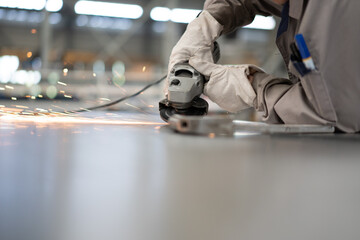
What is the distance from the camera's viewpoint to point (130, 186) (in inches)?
12.7

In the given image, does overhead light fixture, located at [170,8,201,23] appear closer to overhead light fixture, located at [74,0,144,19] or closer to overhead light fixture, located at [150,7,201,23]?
overhead light fixture, located at [150,7,201,23]

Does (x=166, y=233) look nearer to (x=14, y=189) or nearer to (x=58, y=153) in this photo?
(x=14, y=189)

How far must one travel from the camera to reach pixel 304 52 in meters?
0.72

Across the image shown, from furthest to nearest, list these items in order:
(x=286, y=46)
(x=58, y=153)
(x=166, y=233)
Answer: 1. (x=286, y=46)
2. (x=58, y=153)
3. (x=166, y=233)

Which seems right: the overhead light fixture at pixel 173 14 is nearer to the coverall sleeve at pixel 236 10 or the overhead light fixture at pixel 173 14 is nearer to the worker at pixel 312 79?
the coverall sleeve at pixel 236 10

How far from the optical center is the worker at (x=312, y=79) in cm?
74

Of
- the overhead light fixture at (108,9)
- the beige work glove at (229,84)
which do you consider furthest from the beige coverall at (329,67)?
the overhead light fixture at (108,9)

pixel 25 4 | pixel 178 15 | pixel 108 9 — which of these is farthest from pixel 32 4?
pixel 178 15

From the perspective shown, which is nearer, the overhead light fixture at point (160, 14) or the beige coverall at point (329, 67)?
the beige coverall at point (329, 67)

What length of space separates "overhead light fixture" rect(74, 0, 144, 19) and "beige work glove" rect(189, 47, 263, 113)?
5.13m

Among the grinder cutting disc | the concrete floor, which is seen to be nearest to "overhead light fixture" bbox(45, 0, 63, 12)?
the grinder cutting disc

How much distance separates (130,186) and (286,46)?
84 centimetres

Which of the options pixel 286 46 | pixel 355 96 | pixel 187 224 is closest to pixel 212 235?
pixel 187 224

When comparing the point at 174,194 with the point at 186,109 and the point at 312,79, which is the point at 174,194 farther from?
the point at 186,109
